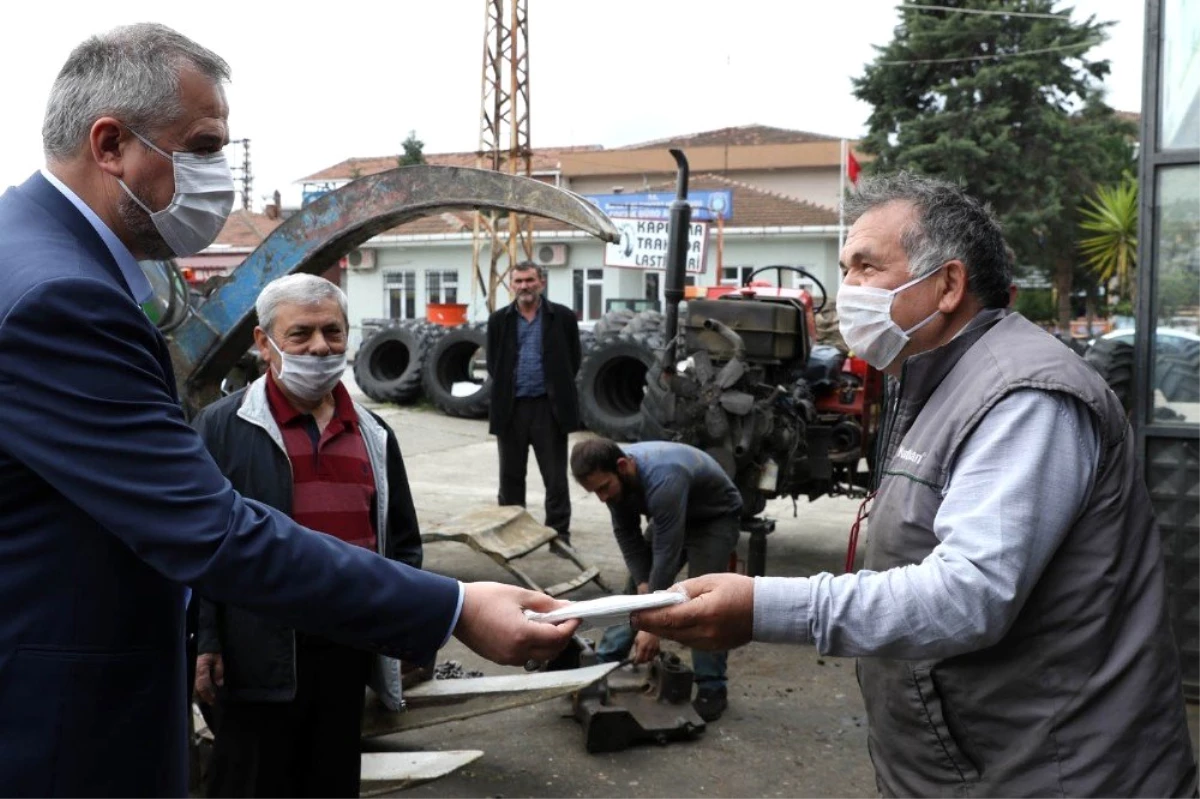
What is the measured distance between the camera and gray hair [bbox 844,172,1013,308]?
212cm

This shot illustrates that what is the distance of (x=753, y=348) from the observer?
24.5 feet

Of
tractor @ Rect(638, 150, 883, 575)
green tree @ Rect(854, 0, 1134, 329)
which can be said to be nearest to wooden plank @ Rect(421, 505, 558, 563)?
tractor @ Rect(638, 150, 883, 575)

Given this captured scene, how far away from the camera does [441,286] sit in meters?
33.7

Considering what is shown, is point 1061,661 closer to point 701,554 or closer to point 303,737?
point 303,737

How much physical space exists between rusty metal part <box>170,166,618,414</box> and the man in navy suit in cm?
255

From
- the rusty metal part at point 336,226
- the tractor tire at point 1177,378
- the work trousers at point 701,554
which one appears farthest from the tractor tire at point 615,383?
the rusty metal part at point 336,226

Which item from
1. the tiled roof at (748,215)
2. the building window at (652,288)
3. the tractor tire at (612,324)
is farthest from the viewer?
the tiled roof at (748,215)

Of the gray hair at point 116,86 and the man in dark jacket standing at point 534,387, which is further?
the man in dark jacket standing at point 534,387

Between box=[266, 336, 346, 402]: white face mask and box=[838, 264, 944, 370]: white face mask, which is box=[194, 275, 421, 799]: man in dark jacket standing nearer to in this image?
box=[266, 336, 346, 402]: white face mask

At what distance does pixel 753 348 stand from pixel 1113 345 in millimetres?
2179

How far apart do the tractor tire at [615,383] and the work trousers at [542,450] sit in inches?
199

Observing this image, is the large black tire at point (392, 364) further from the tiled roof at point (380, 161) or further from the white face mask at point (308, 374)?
the tiled roof at point (380, 161)

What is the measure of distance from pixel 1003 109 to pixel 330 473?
2839 centimetres

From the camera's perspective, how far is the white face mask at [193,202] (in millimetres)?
1844
